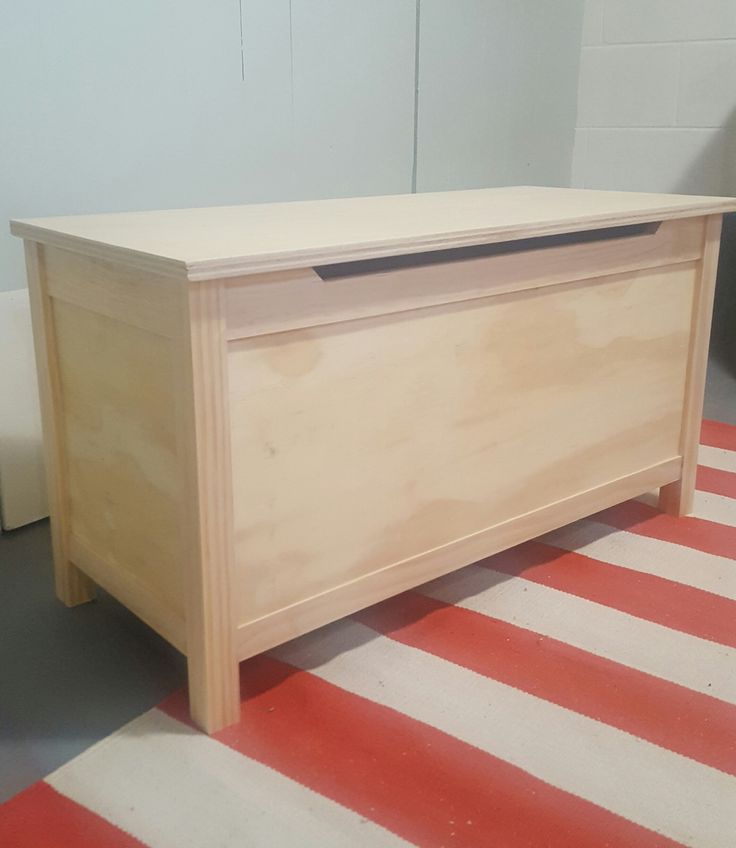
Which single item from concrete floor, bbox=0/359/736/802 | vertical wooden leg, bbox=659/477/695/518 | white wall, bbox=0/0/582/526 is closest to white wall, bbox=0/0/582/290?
white wall, bbox=0/0/582/526

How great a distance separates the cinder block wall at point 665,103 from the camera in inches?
78.7

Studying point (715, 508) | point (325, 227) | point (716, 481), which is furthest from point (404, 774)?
point (716, 481)

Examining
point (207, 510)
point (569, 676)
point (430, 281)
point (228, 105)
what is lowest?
point (569, 676)

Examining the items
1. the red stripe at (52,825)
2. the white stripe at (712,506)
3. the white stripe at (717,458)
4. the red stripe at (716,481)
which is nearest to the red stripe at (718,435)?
the white stripe at (717,458)

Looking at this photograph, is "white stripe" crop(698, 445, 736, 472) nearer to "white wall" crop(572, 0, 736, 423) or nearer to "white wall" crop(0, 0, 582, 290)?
"white wall" crop(572, 0, 736, 423)

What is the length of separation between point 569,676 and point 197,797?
39 centimetres

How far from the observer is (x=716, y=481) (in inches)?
56.3

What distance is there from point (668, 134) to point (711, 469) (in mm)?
984

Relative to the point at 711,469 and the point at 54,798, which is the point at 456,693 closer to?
the point at 54,798

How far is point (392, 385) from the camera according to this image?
0.89 meters

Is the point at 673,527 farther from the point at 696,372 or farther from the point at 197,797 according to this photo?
the point at 197,797

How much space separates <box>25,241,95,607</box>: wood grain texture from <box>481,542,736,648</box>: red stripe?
1.67 feet

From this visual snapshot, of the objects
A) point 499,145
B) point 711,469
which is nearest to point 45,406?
point 711,469

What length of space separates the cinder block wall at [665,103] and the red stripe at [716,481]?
23.2 inches
